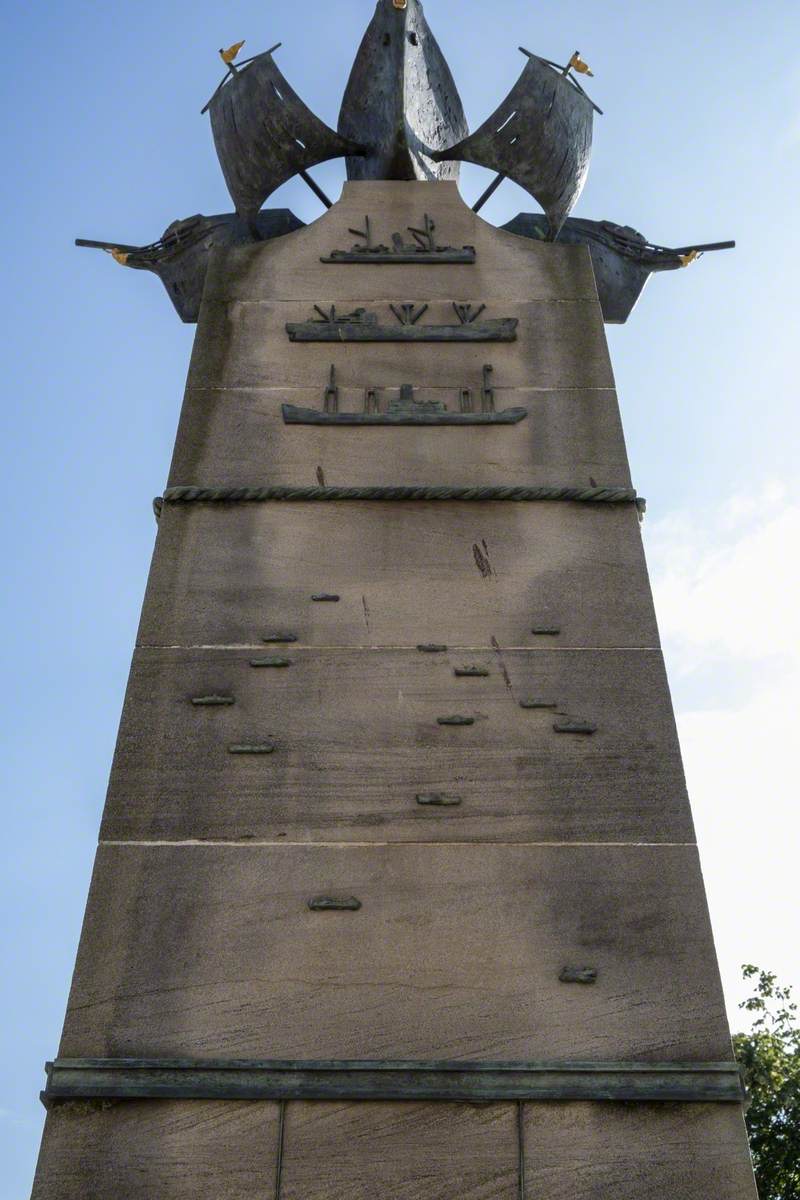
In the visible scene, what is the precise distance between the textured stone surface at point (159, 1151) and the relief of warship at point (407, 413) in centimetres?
365

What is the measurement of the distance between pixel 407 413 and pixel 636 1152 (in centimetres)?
394

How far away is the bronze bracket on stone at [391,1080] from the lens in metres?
4.71

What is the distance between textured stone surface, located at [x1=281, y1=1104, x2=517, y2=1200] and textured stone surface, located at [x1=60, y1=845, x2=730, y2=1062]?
220 mm

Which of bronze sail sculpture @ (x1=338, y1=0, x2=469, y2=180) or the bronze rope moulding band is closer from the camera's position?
the bronze rope moulding band

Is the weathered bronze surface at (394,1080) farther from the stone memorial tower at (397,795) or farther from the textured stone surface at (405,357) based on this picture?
the textured stone surface at (405,357)

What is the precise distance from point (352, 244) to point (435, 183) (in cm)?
87

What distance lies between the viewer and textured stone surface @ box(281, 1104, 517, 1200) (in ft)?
14.9

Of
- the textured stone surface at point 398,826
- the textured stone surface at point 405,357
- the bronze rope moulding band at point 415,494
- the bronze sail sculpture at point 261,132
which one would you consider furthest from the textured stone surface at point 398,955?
the bronze sail sculpture at point 261,132

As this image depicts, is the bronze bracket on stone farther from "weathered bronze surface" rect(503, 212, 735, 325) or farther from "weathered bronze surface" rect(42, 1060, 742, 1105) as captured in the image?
→ "weathered bronze surface" rect(503, 212, 735, 325)

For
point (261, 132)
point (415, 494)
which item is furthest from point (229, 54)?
point (415, 494)

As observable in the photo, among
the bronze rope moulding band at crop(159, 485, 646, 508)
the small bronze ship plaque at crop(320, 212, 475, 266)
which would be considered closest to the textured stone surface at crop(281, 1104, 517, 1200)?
the bronze rope moulding band at crop(159, 485, 646, 508)

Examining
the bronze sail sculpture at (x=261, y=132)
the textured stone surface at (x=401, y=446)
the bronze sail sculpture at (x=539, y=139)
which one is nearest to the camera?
the textured stone surface at (x=401, y=446)

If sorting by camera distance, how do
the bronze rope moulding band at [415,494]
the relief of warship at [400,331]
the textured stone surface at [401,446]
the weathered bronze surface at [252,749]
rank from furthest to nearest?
the relief of warship at [400,331] → the textured stone surface at [401,446] → the bronze rope moulding band at [415,494] → the weathered bronze surface at [252,749]

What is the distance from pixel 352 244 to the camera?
27.0ft
